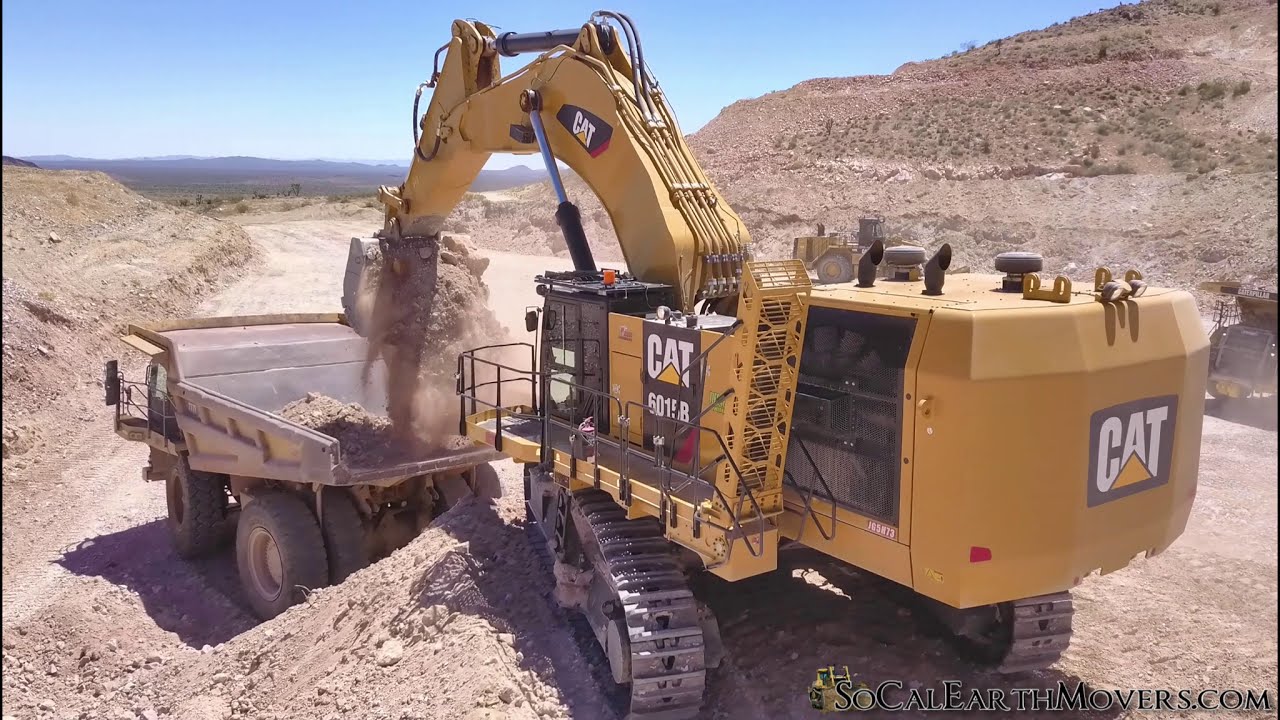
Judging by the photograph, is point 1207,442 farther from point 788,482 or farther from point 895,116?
point 895,116

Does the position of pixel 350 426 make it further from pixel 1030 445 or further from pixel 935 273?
pixel 1030 445

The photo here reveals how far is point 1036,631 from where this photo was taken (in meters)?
6.68

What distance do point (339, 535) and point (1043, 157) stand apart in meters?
35.7

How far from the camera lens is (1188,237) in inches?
1094

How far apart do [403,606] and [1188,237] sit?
27.4 meters

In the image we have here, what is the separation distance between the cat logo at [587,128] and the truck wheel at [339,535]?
4509mm

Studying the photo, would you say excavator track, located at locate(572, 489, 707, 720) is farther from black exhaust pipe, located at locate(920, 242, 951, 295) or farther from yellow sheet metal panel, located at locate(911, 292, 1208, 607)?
black exhaust pipe, located at locate(920, 242, 951, 295)

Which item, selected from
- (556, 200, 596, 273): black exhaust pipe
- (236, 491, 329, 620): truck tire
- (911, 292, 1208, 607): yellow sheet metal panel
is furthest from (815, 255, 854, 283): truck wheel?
(911, 292, 1208, 607): yellow sheet metal panel

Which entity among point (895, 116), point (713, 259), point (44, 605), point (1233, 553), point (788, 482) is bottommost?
point (44, 605)

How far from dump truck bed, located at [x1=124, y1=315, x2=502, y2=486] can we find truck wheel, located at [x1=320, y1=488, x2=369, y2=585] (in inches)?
17.2

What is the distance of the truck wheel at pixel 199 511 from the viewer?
37.1ft

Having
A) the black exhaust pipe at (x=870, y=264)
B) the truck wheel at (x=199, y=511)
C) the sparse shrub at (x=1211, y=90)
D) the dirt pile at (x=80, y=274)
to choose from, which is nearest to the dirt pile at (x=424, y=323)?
the truck wheel at (x=199, y=511)

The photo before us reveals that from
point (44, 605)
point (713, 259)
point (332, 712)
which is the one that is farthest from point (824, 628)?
point (44, 605)

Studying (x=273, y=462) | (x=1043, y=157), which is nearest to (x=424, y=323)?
(x=273, y=462)
